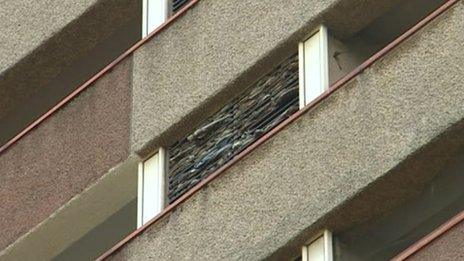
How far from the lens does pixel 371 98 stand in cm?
2152

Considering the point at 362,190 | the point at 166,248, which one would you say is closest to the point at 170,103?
the point at 166,248

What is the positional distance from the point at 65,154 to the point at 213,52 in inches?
82.1

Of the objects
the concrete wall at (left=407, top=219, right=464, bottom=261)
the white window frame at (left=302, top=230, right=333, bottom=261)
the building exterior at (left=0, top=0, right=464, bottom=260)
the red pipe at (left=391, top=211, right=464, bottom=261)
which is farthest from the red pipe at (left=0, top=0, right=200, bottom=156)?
the concrete wall at (left=407, top=219, right=464, bottom=261)

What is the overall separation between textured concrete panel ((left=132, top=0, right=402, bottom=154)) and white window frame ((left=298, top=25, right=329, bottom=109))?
0.29 feet

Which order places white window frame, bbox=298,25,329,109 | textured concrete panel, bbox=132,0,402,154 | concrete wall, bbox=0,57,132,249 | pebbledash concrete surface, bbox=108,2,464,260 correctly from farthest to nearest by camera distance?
concrete wall, bbox=0,57,132,249
textured concrete panel, bbox=132,0,402,154
white window frame, bbox=298,25,329,109
pebbledash concrete surface, bbox=108,2,464,260

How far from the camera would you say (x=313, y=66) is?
22578 millimetres

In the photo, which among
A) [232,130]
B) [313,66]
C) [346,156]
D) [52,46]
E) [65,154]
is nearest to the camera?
[346,156]

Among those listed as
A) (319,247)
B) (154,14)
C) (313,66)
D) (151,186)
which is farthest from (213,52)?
(319,247)

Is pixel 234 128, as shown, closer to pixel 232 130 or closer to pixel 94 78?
pixel 232 130

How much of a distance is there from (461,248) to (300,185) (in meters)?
2.21

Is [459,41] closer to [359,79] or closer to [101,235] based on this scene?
[359,79]

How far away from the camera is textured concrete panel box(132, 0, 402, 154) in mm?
22750

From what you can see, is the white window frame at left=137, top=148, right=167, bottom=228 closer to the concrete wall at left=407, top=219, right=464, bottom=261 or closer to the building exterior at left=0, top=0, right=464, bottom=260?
the building exterior at left=0, top=0, right=464, bottom=260

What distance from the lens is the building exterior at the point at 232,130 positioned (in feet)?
69.5
